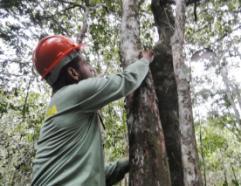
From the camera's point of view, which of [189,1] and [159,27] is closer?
[159,27]

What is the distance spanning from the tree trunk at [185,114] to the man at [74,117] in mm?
656

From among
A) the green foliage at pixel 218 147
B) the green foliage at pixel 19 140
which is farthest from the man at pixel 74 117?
the green foliage at pixel 218 147

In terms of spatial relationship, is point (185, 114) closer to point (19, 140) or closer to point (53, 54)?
point (53, 54)

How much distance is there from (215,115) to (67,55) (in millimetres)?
12479


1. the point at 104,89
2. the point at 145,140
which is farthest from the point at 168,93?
the point at 104,89

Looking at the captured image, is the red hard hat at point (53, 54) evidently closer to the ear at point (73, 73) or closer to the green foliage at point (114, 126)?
the ear at point (73, 73)

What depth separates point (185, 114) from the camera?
8.87 feet

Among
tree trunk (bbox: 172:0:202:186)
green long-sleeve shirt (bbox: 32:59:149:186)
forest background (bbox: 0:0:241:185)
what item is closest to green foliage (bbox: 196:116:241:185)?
forest background (bbox: 0:0:241:185)

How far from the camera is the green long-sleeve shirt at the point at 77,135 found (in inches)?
63.9

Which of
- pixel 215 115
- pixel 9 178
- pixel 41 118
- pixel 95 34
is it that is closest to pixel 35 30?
pixel 95 34

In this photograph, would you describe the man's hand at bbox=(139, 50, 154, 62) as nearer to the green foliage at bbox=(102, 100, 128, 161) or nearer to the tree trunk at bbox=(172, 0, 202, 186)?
the tree trunk at bbox=(172, 0, 202, 186)

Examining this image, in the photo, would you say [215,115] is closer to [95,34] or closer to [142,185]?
[95,34]

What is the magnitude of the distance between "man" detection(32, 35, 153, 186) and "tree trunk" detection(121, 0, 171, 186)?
143mm

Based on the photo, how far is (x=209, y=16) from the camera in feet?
25.0
